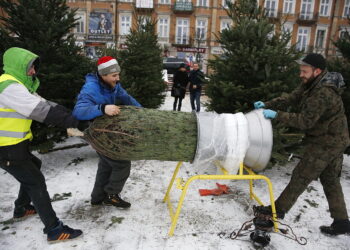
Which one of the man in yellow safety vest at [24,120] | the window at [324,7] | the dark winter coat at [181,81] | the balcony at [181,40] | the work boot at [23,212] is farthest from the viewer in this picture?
the balcony at [181,40]

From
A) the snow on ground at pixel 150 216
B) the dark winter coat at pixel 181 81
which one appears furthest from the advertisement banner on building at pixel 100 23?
the snow on ground at pixel 150 216

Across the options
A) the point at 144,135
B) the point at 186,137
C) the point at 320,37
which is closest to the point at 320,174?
the point at 186,137

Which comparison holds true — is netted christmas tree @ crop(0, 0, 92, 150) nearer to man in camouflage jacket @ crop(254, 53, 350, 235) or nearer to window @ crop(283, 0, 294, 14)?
man in camouflage jacket @ crop(254, 53, 350, 235)

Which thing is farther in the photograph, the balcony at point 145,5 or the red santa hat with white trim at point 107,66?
the balcony at point 145,5

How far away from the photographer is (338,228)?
2.90 meters

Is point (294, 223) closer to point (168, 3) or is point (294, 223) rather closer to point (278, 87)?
point (278, 87)

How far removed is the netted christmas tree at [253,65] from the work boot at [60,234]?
2.79 m

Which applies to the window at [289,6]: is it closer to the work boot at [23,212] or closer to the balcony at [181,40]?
the balcony at [181,40]

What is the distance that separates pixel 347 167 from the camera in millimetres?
5219

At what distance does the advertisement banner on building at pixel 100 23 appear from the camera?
29.4 meters

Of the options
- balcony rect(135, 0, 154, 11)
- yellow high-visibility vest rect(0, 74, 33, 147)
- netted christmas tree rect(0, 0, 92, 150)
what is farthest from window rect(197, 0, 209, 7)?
yellow high-visibility vest rect(0, 74, 33, 147)

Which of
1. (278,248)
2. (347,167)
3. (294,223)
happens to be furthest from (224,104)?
(347,167)

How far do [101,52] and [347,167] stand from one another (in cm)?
556

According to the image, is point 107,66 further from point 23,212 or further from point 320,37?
point 320,37
